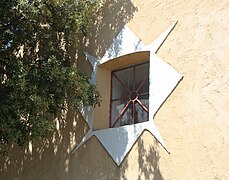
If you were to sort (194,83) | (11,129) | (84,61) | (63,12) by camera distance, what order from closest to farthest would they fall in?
(194,83)
(11,129)
(63,12)
(84,61)

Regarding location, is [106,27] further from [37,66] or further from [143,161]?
[143,161]

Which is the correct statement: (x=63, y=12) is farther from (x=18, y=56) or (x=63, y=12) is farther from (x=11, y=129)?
(x=11, y=129)

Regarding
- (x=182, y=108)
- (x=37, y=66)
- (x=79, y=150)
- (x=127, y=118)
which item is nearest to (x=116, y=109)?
(x=127, y=118)

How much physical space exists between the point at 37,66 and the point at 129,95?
5.18 ft

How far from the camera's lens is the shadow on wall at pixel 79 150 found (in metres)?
7.56

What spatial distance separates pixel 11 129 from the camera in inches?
278

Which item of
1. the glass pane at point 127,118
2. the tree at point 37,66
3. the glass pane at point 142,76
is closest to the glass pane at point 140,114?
the glass pane at point 127,118

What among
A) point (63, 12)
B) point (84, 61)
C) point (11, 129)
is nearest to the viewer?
point (11, 129)

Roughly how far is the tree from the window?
1.73 ft

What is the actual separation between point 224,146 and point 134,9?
2.92 m

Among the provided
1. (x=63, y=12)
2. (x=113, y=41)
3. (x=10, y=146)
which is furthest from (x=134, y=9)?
(x=10, y=146)

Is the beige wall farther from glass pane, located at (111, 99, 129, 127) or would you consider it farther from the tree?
the tree

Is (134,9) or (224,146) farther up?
(134,9)

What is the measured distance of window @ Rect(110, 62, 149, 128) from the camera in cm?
765
